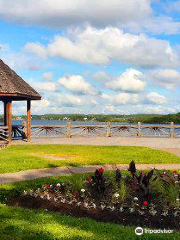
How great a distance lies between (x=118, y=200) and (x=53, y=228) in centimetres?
230

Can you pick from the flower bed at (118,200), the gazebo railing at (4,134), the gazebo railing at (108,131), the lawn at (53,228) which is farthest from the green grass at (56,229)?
the gazebo railing at (108,131)

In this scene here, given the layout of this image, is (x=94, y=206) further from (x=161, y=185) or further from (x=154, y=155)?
(x=154, y=155)

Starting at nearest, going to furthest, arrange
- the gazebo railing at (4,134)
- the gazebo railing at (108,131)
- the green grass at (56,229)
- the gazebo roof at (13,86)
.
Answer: the green grass at (56,229) → the gazebo roof at (13,86) → the gazebo railing at (4,134) → the gazebo railing at (108,131)

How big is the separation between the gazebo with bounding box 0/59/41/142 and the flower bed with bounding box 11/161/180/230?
13.1 metres

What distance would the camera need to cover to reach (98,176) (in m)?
8.90

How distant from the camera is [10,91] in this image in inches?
853

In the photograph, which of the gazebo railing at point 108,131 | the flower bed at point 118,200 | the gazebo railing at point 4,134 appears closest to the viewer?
the flower bed at point 118,200

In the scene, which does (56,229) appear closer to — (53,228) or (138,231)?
(53,228)

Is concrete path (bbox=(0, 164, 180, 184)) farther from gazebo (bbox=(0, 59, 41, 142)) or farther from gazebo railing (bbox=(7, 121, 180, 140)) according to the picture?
gazebo railing (bbox=(7, 121, 180, 140))

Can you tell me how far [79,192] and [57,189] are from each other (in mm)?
610

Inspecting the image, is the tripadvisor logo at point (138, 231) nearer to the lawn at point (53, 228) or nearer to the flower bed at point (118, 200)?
the lawn at point (53, 228)

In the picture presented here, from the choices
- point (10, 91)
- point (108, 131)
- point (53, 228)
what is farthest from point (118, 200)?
point (108, 131)

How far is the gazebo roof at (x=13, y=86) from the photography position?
71.4 feet

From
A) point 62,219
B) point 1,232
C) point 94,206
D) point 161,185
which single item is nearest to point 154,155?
point 161,185
